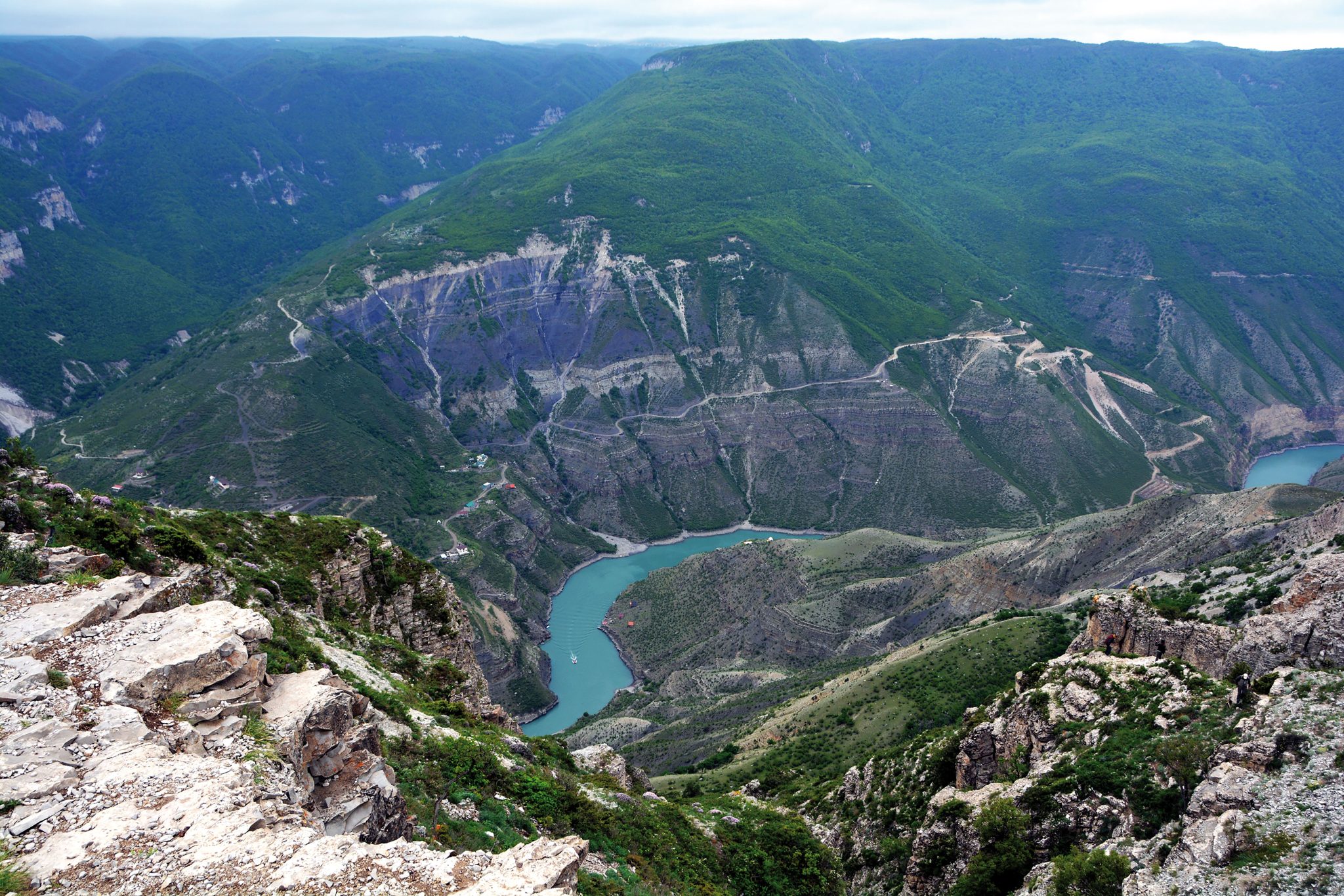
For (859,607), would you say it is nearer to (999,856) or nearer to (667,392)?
(999,856)

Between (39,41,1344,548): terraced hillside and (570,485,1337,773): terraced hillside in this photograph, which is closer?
(570,485,1337,773): terraced hillside

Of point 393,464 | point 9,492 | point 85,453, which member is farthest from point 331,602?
point 85,453

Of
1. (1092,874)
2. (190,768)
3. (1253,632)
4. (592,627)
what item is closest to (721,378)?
(592,627)

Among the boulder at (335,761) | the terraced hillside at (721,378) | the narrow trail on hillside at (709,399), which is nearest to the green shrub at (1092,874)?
the boulder at (335,761)

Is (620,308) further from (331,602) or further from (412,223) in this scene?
(331,602)

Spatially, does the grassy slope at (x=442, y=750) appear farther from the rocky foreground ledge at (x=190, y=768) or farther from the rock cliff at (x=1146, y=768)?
the rock cliff at (x=1146, y=768)

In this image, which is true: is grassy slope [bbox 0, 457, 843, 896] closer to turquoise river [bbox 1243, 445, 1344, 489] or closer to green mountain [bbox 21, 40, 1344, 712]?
green mountain [bbox 21, 40, 1344, 712]

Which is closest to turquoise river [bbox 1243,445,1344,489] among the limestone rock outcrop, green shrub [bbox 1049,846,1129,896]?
the limestone rock outcrop
